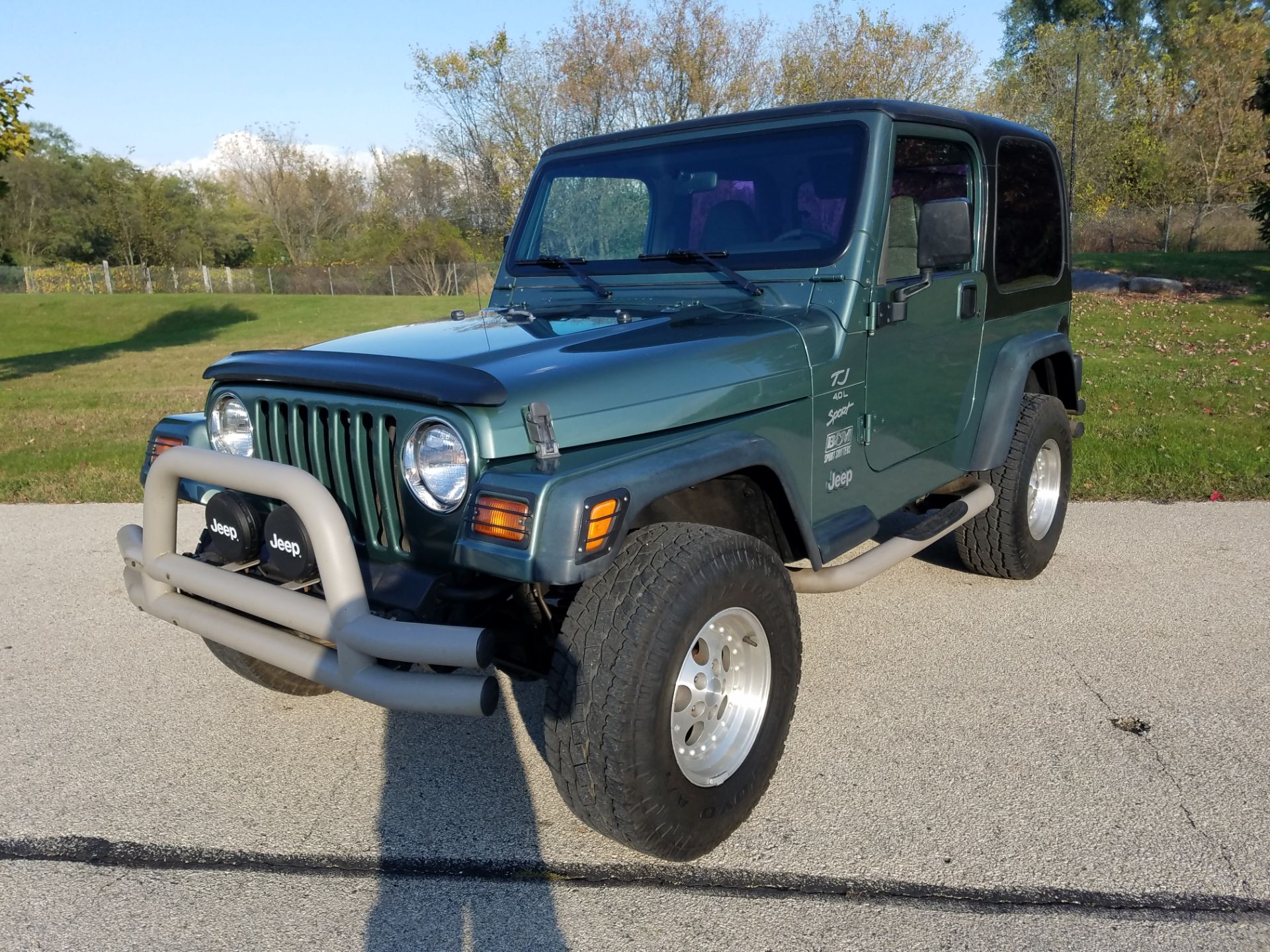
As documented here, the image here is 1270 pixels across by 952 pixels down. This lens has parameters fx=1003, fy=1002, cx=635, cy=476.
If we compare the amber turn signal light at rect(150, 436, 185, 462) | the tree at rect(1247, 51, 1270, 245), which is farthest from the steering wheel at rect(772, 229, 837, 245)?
the tree at rect(1247, 51, 1270, 245)

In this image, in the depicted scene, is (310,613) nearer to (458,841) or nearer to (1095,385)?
(458,841)

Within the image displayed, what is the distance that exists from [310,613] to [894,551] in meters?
2.14

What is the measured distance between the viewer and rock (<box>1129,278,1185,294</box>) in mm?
18969

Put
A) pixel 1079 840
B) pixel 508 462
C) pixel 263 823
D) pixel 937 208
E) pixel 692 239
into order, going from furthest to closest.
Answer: pixel 692 239 < pixel 937 208 < pixel 263 823 < pixel 1079 840 < pixel 508 462

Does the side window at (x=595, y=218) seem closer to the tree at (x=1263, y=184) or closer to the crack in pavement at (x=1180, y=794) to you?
the crack in pavement at (x=1180, y=794)

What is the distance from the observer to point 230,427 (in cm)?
314

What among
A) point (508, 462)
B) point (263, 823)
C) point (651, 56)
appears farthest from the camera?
point (651, 56)

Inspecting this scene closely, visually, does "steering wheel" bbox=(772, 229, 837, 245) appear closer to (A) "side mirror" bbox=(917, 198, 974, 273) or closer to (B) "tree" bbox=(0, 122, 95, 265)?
(A) "side mirror" bbox=(917, 198, 974, 273)

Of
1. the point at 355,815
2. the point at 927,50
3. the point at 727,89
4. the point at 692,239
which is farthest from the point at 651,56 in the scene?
the point at 355,815

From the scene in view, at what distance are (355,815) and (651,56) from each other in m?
26.5

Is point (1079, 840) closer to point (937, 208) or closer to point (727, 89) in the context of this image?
point (937, 208)

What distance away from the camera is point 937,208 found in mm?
3367

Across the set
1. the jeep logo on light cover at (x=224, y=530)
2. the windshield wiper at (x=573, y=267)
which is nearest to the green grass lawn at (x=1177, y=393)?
the windshield wiper at (x=573, y=267)

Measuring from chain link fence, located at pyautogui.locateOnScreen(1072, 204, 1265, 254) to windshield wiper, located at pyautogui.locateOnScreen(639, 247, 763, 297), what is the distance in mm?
30440
